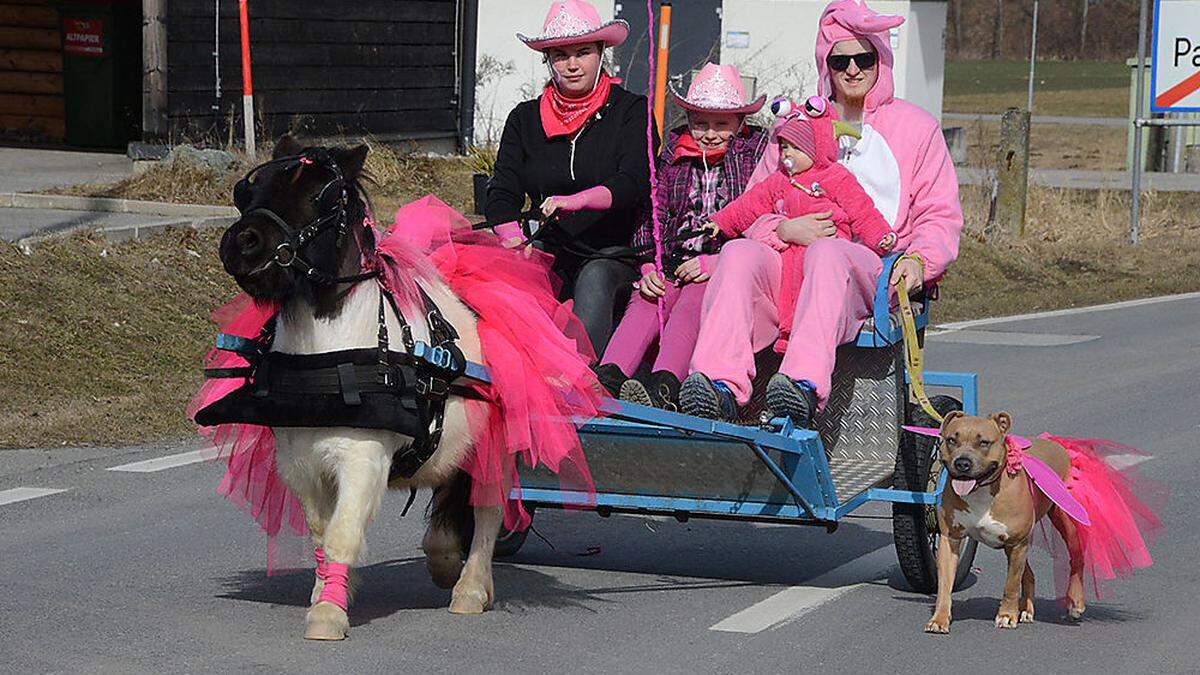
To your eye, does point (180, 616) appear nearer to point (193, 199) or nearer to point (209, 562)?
point (209, 562)

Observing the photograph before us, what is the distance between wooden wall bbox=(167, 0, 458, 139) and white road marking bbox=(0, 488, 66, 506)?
439 inches

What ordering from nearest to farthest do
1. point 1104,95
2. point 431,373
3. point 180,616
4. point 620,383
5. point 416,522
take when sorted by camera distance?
point 431,373 → point 180,616 → point 620,383 → point 416,522 → point 1104,95

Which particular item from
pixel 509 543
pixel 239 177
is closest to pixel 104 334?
pixel 239 177

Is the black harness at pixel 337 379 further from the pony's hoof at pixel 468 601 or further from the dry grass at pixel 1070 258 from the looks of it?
the dry grass at pixel 1070 258

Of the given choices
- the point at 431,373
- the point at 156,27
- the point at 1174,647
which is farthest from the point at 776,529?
the point at 156,27

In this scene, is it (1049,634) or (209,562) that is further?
(209,562)

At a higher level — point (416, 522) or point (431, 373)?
point (431, 373)

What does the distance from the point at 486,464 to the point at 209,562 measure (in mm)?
1667

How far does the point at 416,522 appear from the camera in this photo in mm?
8469

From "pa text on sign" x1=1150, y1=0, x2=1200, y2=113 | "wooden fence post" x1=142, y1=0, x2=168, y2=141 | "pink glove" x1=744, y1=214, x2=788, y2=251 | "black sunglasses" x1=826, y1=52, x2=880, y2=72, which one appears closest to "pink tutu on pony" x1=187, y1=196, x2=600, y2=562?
"pink glove" x1=744, y1=214, x2=788, y2=251

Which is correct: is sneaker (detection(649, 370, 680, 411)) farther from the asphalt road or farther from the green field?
the green field

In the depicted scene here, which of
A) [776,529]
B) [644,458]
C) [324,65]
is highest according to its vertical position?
[324,65]

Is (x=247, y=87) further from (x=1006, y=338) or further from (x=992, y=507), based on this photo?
(x=992, y=507)

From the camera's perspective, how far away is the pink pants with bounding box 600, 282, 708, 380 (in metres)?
7.04
